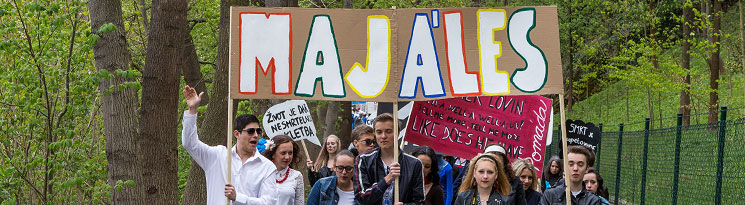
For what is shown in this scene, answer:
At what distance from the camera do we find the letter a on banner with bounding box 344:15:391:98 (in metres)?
7.49

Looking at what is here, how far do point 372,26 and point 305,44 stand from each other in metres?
0.53

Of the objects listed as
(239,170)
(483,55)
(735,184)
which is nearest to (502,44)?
(483,55)

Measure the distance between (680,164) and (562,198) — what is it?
365 centimetres

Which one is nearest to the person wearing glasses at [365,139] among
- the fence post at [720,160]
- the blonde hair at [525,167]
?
the blonde hair at [525,167]

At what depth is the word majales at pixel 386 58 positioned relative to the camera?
294 inches

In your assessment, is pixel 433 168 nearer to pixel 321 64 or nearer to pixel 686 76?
pixel 321 64

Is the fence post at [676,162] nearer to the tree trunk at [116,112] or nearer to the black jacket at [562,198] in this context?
the black jacket at [562,198]

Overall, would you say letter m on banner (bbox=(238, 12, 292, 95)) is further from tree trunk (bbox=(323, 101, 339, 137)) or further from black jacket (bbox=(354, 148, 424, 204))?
tree trunk (bbox=(323, 101, 339, 137))

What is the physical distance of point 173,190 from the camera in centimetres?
882

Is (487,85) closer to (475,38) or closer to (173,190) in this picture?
(475,38)

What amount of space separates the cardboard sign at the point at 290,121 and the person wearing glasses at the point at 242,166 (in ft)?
19.3

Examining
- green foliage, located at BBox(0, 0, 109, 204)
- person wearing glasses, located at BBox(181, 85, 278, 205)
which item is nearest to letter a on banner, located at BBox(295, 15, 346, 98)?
person wearing glasses, located at BBox(181, 85, 278, 205)

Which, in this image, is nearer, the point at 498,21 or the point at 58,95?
the point at 498,21

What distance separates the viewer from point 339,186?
303 inches
